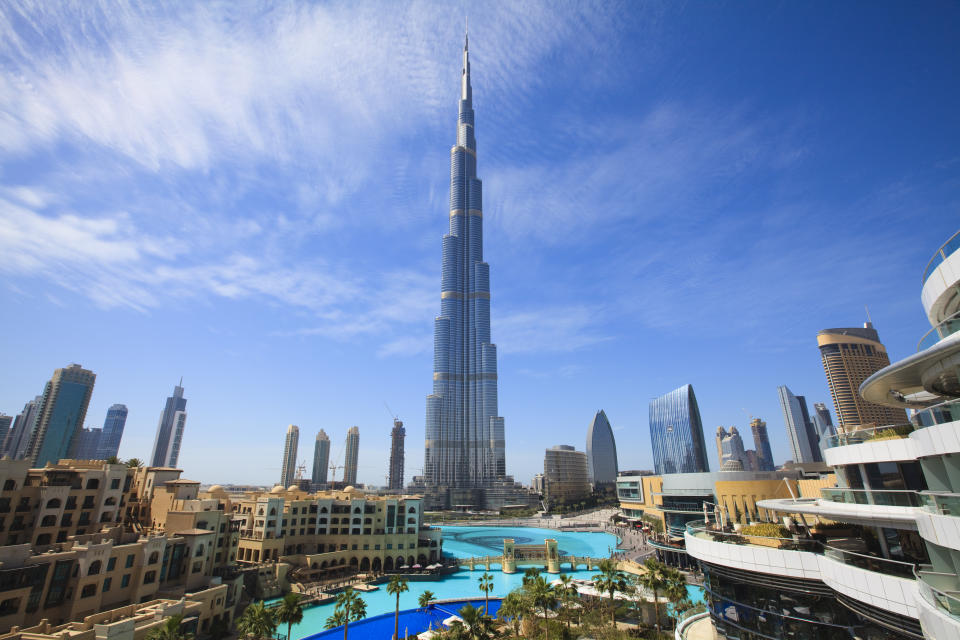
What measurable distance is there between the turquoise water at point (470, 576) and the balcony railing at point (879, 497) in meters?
39.0

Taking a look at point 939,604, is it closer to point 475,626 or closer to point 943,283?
point 943,283

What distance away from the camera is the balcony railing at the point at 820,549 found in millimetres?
19072

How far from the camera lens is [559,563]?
258ft

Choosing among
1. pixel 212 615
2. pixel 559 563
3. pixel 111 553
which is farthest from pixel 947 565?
pixel 559 563

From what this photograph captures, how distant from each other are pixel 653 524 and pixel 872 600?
77.1m

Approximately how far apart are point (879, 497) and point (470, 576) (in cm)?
7219

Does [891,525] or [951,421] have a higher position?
[951,421]

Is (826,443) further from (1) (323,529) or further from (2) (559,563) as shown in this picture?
(1) (323,529)

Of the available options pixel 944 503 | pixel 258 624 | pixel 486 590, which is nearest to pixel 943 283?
pixel 944 503

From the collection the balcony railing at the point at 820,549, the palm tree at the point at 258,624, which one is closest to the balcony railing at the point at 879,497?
the balcony railing at the point at 820,549

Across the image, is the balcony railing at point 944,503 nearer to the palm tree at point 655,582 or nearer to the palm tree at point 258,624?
the palm tree at point 655,582

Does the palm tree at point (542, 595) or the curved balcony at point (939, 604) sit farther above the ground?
the curved balcony at point (939, 604)

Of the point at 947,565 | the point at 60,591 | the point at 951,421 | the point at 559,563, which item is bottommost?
the point at 559,563

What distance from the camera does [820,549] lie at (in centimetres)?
2367
